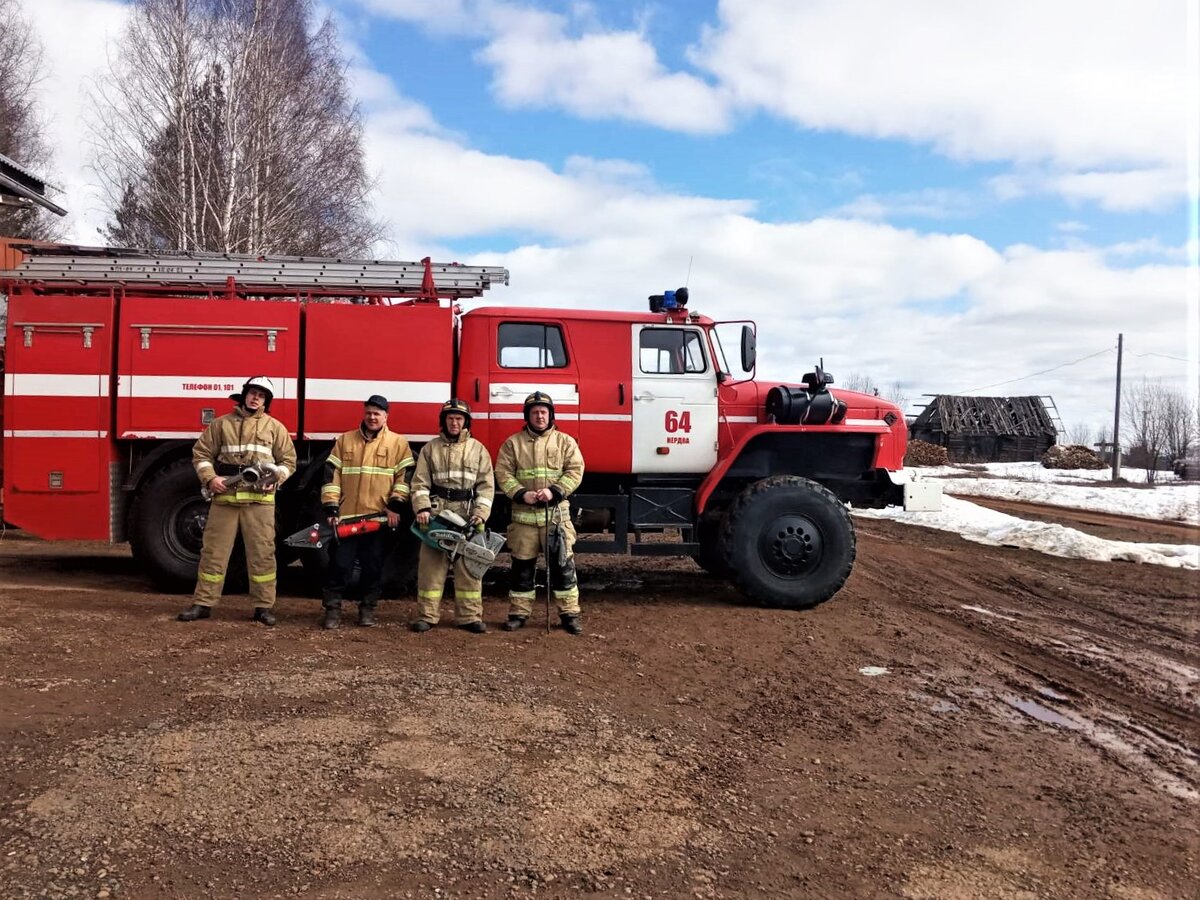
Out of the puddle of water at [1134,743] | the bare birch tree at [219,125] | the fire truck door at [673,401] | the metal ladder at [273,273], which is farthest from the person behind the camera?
the bare birch tree at [219,125]

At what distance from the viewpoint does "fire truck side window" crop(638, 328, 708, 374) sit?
7371 mm

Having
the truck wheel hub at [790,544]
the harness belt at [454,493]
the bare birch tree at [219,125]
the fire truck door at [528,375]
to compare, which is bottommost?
the truck wheel hub at [790,544]

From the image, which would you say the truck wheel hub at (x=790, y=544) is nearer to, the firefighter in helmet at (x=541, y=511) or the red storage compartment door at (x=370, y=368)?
the firefighter in helmet at (x=541, y=511)

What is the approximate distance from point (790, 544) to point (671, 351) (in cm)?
208

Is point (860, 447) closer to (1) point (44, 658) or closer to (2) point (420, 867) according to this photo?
(2) point (420, 867)

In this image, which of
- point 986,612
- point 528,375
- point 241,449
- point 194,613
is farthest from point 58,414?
point 986,612

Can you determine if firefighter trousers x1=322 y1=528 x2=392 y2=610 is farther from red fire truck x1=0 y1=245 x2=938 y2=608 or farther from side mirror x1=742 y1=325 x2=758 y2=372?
side mirror x1=742 y1=325 x2=758 y2=372

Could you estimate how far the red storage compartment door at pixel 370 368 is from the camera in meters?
7.01

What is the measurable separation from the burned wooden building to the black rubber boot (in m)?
39.3

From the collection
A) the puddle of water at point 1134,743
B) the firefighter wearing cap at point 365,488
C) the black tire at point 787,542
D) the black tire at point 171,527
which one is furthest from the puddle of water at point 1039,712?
the black tire at point 171,527

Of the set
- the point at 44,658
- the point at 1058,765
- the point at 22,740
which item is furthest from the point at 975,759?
the point at 44,658

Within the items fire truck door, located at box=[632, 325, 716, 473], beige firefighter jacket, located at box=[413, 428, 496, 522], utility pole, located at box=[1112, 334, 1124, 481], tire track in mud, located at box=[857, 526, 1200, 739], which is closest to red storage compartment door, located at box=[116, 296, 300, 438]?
beige firefighter jacket, located at box=[413, 428, 496, 522]

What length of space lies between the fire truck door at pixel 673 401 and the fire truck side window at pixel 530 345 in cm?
74

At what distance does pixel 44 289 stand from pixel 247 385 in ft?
8.25
